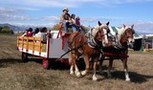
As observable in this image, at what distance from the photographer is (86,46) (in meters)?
14.0

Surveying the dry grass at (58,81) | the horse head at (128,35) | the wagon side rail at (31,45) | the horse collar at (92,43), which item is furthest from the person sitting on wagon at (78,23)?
the horse head at (128,35)

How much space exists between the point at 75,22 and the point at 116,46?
98.2 inches

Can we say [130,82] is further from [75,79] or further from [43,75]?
[43,75]

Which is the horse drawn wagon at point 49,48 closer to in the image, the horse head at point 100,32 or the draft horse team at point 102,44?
the draft horse team at point 102,44

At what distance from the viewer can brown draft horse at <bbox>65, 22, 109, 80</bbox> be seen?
44.0 ft

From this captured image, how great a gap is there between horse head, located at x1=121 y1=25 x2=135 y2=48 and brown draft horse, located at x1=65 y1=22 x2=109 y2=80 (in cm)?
79

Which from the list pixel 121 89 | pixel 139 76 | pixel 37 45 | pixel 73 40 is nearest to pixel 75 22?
pixel 73 40

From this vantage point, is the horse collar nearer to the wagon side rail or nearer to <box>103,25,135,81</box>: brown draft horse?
<box>103,25,135,81</box>: brown draft horse

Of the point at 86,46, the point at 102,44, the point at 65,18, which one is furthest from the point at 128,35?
the point at 65,18

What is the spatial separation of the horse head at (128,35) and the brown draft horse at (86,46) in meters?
0.79

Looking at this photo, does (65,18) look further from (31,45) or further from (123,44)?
(123,44)

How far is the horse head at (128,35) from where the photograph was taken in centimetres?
1365

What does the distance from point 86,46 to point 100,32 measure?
874 mm

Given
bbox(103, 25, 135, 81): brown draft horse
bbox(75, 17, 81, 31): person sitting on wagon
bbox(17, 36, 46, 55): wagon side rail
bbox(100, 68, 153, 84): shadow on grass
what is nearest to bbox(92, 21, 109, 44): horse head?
bbox(103, 25, 135, 81): brown draft horse
